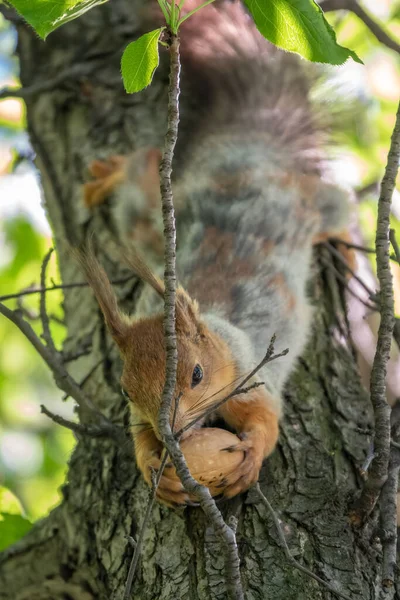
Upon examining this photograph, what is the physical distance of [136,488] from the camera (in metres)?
2.22

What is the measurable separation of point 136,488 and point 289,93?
225 centimetres

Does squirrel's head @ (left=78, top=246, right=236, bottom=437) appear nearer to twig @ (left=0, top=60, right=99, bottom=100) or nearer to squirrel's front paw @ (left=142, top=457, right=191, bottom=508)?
squirrel's front paw @ (left=142, top=457, right=191, bottom=508)

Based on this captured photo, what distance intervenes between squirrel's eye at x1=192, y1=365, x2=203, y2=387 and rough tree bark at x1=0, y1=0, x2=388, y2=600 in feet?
1.08

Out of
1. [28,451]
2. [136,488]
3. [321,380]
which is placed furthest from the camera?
[28,451]

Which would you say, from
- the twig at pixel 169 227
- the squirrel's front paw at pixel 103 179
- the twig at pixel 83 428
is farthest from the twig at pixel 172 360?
the squirrel's front paw at pixel 103 179

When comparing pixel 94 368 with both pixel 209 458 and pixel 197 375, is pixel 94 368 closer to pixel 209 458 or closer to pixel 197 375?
pixel 197 375

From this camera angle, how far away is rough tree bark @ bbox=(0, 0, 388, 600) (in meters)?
1.85

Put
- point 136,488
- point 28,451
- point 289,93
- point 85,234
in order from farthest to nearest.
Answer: point 28,451
point 289,93
point 85,234
point 136,488

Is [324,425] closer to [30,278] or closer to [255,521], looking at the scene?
[255,521]

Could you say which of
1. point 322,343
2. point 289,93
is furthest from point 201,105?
point 322,343

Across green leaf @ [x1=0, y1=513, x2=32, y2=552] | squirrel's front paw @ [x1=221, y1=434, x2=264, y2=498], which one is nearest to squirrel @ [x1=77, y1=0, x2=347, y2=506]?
squirrel's front paw @ [x1=221, y1=434, x2=264, y2=498]

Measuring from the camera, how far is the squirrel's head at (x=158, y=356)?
201 cm

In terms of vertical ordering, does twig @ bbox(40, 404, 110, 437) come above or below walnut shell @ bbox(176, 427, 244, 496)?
above

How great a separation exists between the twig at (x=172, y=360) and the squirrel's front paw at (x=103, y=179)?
1770mm
